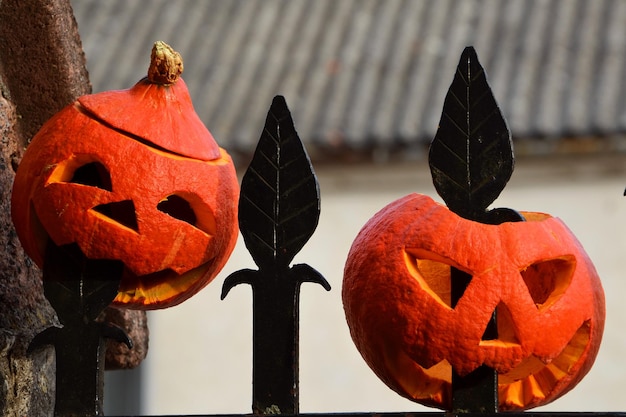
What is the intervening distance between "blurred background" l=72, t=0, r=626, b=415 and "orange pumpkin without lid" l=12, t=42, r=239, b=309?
6.78 metres

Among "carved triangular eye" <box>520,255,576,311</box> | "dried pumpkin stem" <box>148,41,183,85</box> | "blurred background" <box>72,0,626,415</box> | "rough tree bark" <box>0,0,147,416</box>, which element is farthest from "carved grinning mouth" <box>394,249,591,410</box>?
"blurred background" <box>72,0,626,415</box>

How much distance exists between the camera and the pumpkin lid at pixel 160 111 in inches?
66.4

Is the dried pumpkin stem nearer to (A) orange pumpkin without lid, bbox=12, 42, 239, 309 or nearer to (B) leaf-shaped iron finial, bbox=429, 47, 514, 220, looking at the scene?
(A) orange pumpkin without lid, bbox=12, 42, 239, 309

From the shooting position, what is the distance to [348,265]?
5.43 feet

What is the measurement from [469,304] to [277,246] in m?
0.30

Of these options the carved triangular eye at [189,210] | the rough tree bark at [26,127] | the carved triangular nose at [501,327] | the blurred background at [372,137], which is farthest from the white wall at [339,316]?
the carved triangular nose at [501,327]

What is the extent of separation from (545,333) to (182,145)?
2.07ft

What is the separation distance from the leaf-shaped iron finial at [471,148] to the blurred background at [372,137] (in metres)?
6.99

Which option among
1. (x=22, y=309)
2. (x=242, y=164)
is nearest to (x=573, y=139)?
(x=242, y=164)

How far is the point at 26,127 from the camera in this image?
2.04m

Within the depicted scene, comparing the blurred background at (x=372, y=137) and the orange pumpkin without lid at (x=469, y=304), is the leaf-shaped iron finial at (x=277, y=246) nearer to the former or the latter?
the orange pumpkin without lid at (x=469, y=304)

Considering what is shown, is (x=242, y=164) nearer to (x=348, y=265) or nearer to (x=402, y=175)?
(x=402, y=175)

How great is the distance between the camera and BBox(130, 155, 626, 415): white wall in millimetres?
8812

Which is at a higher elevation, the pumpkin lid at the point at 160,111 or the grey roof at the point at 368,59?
the grey roof at the point at 368,59
